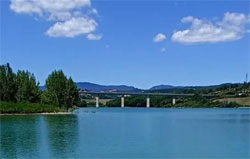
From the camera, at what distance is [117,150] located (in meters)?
30.4

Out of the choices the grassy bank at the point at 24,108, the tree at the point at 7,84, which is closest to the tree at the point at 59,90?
the grassy bank at the point at 24,108

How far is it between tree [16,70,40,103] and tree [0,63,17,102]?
108 cm

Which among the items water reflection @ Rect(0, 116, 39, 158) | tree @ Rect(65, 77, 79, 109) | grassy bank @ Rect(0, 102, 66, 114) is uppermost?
tree @ Rect(65, 77, 79, 109)

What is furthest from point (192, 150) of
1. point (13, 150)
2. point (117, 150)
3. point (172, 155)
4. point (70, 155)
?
point (13, 150)

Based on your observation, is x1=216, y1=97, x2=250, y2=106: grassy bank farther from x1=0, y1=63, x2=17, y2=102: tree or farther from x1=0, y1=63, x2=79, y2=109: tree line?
x1=0, y1=63, x2=17, y2=102: tree

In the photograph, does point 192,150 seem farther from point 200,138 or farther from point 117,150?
point 200,138

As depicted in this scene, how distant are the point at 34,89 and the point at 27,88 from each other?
2.70 meters

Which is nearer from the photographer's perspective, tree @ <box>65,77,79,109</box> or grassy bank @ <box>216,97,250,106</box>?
tree @ <box>65,77,79,109</box>

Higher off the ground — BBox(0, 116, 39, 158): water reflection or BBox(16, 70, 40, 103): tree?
BBox(16, 70, 40, 103): tree

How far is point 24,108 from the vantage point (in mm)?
83375

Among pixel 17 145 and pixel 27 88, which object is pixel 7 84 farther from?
→ pixel 17 145

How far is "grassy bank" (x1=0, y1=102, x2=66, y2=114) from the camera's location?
8081cm

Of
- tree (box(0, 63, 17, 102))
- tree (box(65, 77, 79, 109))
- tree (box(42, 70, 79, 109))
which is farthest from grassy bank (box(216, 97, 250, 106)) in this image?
tree (box(0, 63, 17, 102))

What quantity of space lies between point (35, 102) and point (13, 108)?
11.1 meters
